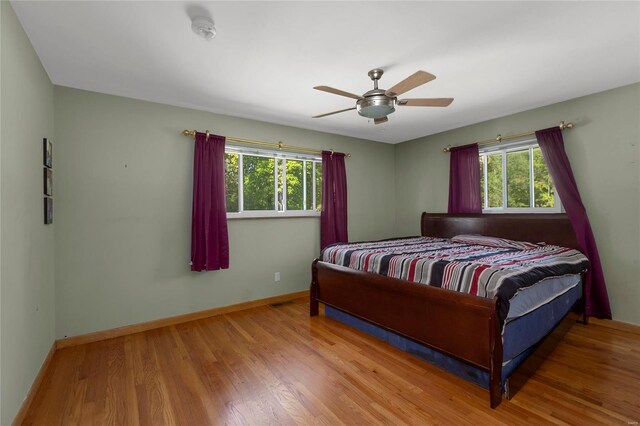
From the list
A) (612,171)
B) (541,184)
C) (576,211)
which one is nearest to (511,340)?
(576,211)

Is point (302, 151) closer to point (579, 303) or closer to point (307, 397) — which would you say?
point (307, 397)

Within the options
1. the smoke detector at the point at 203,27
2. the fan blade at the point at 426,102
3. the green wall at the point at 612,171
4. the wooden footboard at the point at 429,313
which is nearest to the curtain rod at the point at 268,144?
the smoke detector at the point at 203,27

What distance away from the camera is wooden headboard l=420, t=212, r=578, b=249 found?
11.0ft

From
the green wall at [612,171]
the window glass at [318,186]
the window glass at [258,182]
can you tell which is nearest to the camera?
the green wall at [612,171]

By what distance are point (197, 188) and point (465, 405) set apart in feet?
10.2

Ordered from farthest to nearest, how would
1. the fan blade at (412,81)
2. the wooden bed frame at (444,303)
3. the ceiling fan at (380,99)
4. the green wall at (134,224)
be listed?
the green wall at (134,224)
the ceiling fan at (380,99)
the fan blade at (412,81)
the wooden bed frame at (444,303)

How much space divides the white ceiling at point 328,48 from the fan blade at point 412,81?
11.6 inches

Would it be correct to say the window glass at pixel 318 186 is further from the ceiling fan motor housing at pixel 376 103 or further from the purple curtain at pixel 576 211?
the purple curtain at pixel 576 211

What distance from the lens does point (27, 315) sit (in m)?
1.96

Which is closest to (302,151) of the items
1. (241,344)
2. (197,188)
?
(197,188)

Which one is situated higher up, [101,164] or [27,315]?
[101,164]

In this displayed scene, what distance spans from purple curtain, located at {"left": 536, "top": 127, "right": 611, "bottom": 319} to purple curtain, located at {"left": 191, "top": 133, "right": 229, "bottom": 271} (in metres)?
3.81

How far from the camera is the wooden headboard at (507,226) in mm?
3344

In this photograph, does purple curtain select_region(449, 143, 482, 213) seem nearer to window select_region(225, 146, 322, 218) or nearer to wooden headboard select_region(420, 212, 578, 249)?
wooden headboard select_region(420, 212, 578, 249)
